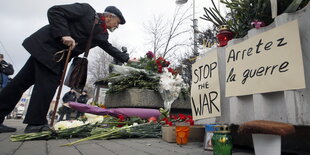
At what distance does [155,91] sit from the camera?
406 centimetres

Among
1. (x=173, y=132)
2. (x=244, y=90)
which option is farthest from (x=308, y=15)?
(x=173, y=132)

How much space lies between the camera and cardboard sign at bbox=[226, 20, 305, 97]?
1100mm

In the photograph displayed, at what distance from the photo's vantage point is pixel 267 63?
1243 millimetres

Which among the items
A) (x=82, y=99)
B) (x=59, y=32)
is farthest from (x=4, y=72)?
(x=59, y=32)

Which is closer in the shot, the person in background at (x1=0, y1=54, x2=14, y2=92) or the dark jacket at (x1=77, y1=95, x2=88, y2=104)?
the person in background at (x1=0, y1=54, x2=14, y2=92)

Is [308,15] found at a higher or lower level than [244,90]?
higher

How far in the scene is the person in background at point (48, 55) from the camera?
240cm

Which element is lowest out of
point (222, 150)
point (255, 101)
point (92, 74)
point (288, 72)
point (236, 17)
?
point (222, 150)

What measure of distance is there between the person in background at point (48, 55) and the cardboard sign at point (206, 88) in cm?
168

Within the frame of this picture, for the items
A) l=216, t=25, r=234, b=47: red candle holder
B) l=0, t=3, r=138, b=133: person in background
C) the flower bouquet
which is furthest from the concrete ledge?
l=216, t=25, r=234, b=47: red candle holder

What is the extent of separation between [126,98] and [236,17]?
267 centimetres

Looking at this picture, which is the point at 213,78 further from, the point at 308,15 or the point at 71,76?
the point at 71,76

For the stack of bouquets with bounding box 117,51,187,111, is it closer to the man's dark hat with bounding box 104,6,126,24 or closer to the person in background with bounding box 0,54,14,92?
the man's dark hat with bounding box 104,6,126,24

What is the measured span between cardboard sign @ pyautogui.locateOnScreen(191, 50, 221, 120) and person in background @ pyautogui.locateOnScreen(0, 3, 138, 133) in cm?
168
